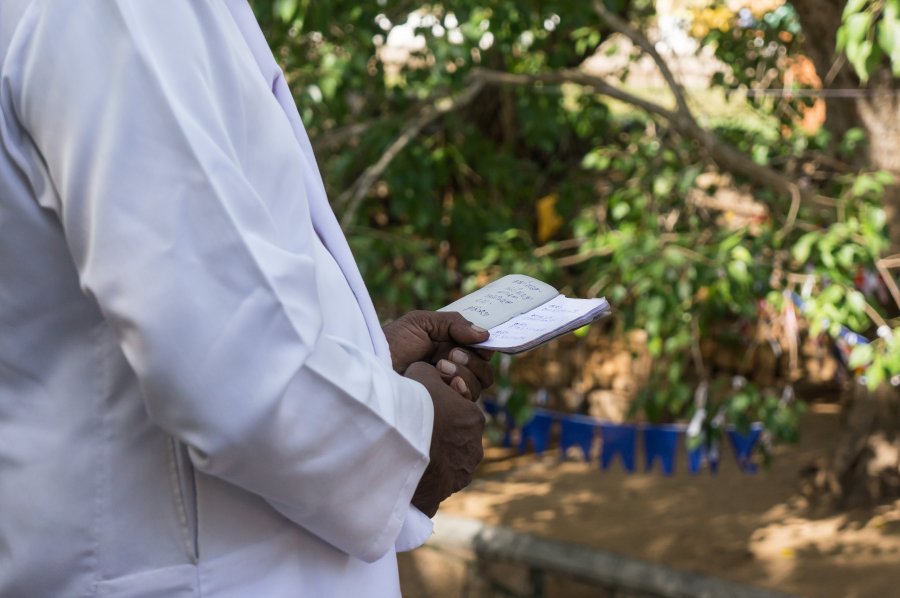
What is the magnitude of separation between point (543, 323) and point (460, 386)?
0.40 ft

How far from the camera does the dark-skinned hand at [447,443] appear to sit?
109 centimetres

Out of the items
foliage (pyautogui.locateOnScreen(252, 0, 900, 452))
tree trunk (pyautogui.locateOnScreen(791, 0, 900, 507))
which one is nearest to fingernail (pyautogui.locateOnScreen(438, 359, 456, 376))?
foliage (pyautogui.locateOnScreen(252, 0, 900, 452))

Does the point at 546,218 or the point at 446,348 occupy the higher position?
the point at 446,348

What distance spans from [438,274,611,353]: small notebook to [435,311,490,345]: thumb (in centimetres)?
1

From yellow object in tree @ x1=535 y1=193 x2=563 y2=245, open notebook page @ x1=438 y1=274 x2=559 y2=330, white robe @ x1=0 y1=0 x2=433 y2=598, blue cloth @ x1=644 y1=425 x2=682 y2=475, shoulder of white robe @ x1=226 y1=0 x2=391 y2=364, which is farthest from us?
yellow object in tree @ x1=535 y1=193 x2=563 y2=245

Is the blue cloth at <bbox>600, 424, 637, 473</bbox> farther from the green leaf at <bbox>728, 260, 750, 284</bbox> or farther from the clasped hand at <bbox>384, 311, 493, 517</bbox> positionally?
the clasped hand at <bbox>384, 311, 493, 517</bbox>

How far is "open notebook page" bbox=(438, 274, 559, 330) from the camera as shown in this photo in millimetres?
1289

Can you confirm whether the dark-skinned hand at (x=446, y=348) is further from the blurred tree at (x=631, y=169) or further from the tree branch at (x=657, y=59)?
the tree branch at (x=657, y=59)

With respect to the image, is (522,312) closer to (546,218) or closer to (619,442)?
(619,442)

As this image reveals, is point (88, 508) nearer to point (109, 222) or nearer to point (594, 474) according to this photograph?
point (109, 222)

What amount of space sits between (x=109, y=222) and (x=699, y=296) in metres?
3.43

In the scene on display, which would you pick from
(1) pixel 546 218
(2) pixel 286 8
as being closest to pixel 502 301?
(2) pixel 286 8

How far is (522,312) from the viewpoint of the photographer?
1.30 metres

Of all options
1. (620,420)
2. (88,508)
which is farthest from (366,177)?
(620,420)
